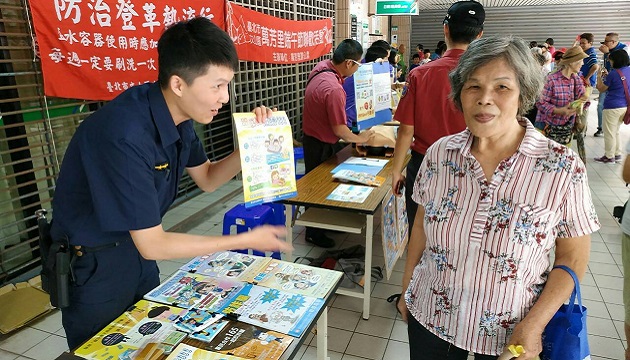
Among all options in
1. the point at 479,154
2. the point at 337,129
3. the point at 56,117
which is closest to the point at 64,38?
the point at 56,117

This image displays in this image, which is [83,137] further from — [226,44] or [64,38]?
[64,38]

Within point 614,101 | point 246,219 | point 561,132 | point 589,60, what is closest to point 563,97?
point 561,132

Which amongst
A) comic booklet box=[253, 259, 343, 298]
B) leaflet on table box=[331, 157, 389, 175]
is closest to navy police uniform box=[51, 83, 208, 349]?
comic booklet box=[253, 259, 343, 298]

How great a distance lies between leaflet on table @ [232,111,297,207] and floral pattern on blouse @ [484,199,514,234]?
0.78 meters

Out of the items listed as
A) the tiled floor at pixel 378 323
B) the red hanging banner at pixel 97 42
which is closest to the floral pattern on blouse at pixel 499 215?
the tiled floor at pixel 378 323

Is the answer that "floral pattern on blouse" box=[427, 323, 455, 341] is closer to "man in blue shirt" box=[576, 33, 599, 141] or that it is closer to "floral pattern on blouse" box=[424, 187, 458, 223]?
"floral pattern on blouse" box=[424, 187, 458, 223]

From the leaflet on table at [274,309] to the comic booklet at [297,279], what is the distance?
4 cm

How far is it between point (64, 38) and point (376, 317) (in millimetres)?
3174

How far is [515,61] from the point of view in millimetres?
1284

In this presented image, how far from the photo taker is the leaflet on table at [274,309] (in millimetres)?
1472

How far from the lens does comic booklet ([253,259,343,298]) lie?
5.62 ft

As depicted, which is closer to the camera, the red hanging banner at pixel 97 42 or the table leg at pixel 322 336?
the table leg at pixel 322 336

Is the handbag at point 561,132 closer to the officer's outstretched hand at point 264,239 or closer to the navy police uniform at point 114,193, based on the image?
the officer's outstretched hand at point 264,239

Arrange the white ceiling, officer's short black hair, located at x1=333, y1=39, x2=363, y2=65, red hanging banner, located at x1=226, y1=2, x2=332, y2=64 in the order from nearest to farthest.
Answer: officer's short black hair, located at x1=333, y1=39, x2=363, y2=65
red hanging banner, located at x1=226, y1=2, x2=332, y2=64
the white ceiling
